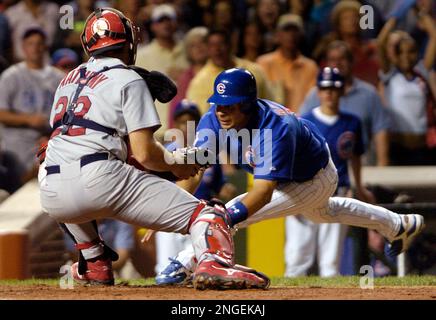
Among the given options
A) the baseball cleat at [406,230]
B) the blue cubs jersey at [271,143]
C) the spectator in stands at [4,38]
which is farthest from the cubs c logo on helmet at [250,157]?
the spectator in stands at [4,38]

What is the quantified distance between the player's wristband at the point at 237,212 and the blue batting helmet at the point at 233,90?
28.3 inches

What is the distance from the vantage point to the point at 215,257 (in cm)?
763

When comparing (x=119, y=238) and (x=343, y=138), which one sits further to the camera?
(x=119, y=238)

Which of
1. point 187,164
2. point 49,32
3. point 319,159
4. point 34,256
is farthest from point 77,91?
point 49,32

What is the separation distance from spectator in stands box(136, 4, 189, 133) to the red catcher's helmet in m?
5.61

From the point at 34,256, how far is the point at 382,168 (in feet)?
11.9

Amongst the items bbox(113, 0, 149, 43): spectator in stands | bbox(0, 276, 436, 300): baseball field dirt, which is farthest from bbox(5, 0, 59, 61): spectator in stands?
bbox(0, 276, 436, 300): baseball field dirt

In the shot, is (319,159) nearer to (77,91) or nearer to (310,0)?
(77,91)

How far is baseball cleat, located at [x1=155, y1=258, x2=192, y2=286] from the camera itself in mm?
8648

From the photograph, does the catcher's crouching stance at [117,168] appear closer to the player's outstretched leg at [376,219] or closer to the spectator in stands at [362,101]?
the player's outstretched leg at [376,219]

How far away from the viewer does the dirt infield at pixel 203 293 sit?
7246 mm

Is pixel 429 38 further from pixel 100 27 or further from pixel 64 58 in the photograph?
pixel 100 27

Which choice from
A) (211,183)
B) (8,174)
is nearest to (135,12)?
(8,174)

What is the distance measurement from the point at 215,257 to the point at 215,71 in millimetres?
5583
